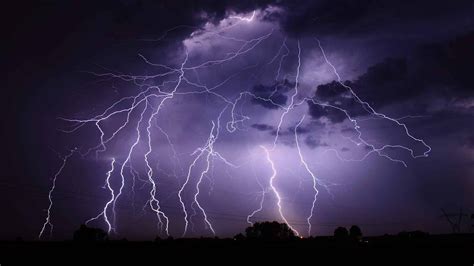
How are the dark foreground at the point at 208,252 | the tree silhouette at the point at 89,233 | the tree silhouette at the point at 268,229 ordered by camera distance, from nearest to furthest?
the dark foreground at the point at 208,252 → the tree silhouette at the point at 89,233 → the tree silhouette at the point at 268,229

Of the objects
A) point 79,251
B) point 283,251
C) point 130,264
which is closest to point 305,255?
point 283,251

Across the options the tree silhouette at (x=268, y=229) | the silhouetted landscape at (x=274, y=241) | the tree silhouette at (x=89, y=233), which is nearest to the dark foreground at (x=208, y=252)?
the silhouetted landscape at (x=274, y=241)

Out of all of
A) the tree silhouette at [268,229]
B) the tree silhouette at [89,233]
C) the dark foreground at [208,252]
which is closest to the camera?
the dark foreground at [208,252]

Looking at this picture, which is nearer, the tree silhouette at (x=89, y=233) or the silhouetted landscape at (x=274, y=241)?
the silhouetted landscape at (x=274, y=241)

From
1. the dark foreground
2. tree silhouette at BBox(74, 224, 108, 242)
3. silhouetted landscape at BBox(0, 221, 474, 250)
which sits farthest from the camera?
tree silhouette at BBox(74, 224, 108, 242)

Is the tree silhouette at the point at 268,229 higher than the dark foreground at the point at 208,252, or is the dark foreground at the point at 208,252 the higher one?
the tree silhouette at the point at 268,229

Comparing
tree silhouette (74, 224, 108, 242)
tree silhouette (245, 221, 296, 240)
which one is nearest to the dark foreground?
tree silhouette (74, 224, 108, 242)

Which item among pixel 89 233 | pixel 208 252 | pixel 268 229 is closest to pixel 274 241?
pixel 208 252

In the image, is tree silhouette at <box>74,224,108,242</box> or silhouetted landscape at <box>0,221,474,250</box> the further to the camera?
tree silhouette at <box>74,224,108,242</box>

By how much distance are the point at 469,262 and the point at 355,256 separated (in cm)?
295

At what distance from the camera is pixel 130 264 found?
11406 millimetres

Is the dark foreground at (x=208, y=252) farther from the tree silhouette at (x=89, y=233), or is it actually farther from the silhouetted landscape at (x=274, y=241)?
the tree silhouette at (x=89, y=233)

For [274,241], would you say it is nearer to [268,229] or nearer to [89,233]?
[89,233]

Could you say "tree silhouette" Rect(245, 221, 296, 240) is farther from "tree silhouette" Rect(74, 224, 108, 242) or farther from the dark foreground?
the dark foreground
